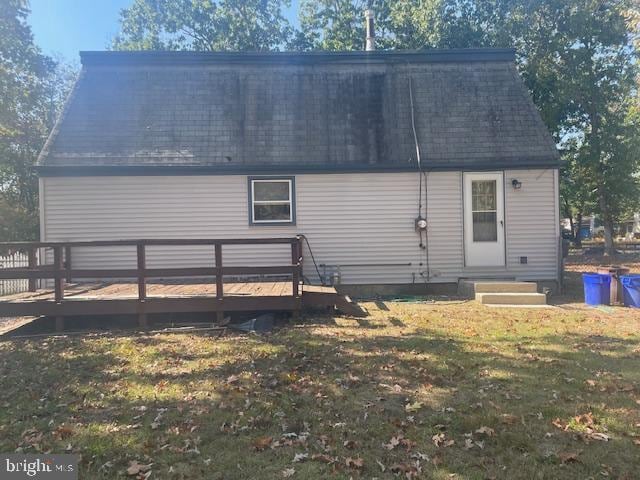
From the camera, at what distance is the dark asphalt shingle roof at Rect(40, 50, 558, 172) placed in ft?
34.9

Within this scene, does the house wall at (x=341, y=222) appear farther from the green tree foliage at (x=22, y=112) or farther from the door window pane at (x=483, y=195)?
the green tree foliage at (x=22, y=112)

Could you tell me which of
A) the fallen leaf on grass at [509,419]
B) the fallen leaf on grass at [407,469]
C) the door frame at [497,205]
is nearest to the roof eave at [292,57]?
the door frame at [497,205]

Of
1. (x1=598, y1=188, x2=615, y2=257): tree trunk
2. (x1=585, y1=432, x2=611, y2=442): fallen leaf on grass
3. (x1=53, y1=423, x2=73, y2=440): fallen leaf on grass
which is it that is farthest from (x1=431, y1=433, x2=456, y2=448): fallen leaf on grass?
(x1=598, y1=188, x2=615, y2=257): tree trunk

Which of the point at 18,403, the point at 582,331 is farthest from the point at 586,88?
the point at 18,403

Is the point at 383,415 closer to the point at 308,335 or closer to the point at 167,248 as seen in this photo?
the point at 308,335

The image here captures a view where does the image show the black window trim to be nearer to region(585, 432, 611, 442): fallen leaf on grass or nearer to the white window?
the white window

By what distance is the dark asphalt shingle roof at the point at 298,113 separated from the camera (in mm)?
10633

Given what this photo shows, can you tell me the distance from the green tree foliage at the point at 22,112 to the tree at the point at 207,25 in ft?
14.8

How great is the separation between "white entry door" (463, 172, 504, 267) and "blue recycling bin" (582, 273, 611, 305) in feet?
6.60

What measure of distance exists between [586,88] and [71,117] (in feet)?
63.6

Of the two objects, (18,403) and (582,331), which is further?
(582,331)

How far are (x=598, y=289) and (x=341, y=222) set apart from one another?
17.6 feet

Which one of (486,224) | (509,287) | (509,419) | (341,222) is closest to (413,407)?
(509,419)

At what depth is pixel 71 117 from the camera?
1094cm
